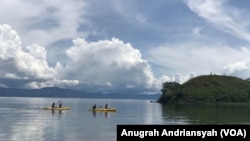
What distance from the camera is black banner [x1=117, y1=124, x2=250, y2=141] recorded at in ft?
79.3

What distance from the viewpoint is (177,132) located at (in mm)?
24391

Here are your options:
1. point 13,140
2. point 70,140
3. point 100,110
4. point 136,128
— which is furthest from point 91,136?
point 100,110

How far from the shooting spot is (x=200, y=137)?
2450 cm

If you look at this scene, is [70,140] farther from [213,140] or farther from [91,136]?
[213,140]

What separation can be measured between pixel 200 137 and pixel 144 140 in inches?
131

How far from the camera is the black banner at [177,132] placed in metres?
24.2

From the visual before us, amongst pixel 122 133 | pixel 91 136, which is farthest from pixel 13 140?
pixel 122 133

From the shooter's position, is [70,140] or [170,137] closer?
[170,137]

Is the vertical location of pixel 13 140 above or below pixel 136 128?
below

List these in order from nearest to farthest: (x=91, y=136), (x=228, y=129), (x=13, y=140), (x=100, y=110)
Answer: (x=228, y=129) → (x=13, y=140) → (x=91, y=136) → (x=100, y=110)

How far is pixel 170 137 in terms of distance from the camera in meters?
24.5

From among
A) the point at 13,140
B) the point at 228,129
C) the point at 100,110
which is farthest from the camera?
the point at 100,110

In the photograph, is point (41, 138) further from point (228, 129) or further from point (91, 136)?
point (228, 129)

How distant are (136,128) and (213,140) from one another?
15.6 ft
